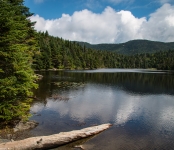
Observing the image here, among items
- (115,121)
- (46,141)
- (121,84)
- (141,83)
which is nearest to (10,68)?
(46,141)

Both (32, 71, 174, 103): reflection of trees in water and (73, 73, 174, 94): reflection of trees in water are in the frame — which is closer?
(32, 71, 174, 103): reflection of trees in water

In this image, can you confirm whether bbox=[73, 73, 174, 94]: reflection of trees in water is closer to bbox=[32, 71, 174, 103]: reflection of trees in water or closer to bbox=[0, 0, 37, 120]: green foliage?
bbox=[32, 71, 174, 103]: reflection of trees in water

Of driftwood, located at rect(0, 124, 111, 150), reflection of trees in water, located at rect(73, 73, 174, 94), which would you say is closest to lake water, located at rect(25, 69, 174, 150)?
driftwood, located at rect(0, 124, 111, 150)

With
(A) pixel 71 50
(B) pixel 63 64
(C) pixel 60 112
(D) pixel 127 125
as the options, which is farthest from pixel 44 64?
(D) pixel 127 125

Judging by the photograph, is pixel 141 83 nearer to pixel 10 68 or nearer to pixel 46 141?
pixel 10 68

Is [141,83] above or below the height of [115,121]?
above

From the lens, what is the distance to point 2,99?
14.9 m

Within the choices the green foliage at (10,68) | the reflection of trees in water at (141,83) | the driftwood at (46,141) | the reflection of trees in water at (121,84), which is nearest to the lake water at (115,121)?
the driftwood at (46,141)

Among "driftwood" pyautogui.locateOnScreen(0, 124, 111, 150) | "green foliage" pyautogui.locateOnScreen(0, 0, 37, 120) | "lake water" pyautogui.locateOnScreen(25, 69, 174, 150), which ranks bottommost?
"lake water" pyautogui.locateOnScreen(25, 69, 174, 150)

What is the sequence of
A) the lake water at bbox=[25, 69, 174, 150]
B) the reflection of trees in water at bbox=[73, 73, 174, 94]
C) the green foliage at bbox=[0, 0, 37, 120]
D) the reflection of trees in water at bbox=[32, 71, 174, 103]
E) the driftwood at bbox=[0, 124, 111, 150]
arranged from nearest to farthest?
1. the driftwood at bbox=[0, 124, 111, 150]
2. the green foliage at bbox=[0, 0, 37, 120]
3. the lake water at bbox=[25, 69, 174, 150]
4. the reflection of trees in water at bbox=[32, 71, 174, 103]
5. the reflection of trees in water at bbox=[73, 73, 174, 94]

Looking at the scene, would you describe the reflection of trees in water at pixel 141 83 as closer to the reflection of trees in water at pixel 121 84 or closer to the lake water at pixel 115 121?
the reflection of trees in water at pixel 121 84

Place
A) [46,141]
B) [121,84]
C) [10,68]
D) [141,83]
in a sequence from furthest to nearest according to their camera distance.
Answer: [141,83]
[121,84]
[10,68]
[46,141]

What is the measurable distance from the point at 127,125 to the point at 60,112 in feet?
30.9

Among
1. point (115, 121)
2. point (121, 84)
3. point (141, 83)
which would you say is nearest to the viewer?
point (115, 121)
